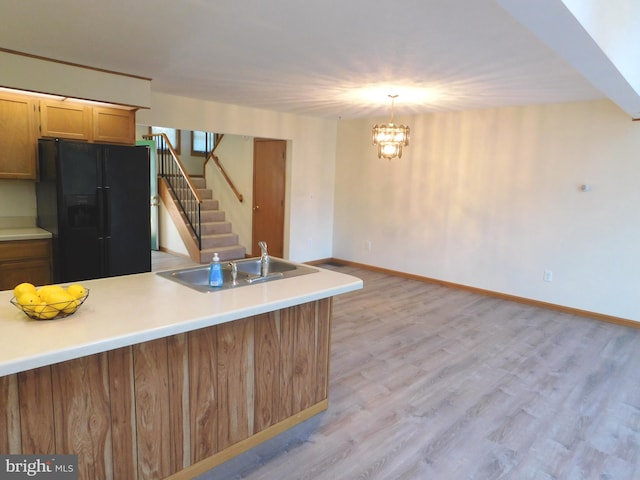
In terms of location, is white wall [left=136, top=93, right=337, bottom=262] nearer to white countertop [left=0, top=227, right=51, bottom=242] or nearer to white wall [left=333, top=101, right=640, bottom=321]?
white wall [left=333, top=101, right=640, bottom=321]

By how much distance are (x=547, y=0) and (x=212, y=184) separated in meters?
7.15

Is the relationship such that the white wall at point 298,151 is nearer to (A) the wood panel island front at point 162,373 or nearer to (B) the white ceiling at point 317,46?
(B) the white ceiling at point 317,46

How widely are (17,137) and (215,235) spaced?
12.3 feet

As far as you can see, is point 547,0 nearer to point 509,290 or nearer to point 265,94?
point 265,94

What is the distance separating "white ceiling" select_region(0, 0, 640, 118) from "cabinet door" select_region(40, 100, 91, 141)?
48cm

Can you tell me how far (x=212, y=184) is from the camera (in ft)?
26.6

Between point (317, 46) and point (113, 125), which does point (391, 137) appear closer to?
point (317, 46)

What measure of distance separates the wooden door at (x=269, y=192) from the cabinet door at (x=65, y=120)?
3.02m

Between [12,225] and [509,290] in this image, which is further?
[509,290]

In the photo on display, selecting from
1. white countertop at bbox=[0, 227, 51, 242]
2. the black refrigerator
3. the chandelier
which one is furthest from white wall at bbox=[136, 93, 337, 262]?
the chandelier

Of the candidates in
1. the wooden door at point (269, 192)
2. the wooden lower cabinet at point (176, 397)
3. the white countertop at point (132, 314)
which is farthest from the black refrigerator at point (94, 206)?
the wooden door at point (269, 192)

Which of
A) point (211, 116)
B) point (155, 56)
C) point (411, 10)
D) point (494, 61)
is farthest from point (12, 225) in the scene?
point (494, 61)

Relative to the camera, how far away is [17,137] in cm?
379

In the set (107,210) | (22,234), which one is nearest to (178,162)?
(107,210)
